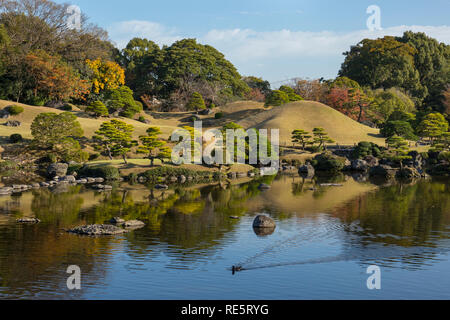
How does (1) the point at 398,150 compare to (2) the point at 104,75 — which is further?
(2) the point at 104,75

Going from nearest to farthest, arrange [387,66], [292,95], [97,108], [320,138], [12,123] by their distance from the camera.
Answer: [12,123]
[320,138]
[97,108]
[292,95]
[387,66]

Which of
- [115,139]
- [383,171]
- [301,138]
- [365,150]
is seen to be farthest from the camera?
[301,138]

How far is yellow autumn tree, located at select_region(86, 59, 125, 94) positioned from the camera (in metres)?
76.6

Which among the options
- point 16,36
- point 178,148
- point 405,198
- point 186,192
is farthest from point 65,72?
point 405,198

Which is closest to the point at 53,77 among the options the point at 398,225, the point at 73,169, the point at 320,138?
the point at 73,169

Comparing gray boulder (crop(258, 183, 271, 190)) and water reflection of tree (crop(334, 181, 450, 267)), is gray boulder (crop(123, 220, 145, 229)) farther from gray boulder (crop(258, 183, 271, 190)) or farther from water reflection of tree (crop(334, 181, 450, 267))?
gray boulder (crop(258, 183, 271, 190))

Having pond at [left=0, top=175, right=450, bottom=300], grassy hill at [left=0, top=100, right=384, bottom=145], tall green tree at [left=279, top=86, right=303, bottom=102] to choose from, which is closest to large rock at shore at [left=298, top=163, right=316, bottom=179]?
grassy hill at [left=0, top=100, right=384, bottom=145]

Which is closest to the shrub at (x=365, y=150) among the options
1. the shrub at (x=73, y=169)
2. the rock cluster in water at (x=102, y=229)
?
the shrub at (x=73, y=169)

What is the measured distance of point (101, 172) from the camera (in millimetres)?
48062

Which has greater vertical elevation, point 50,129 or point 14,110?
point 14,110

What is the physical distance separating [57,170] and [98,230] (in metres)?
25.5

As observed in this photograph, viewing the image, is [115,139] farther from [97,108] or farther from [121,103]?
[121,103]

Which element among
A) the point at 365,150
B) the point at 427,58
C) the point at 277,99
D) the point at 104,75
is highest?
the point at 427,58
